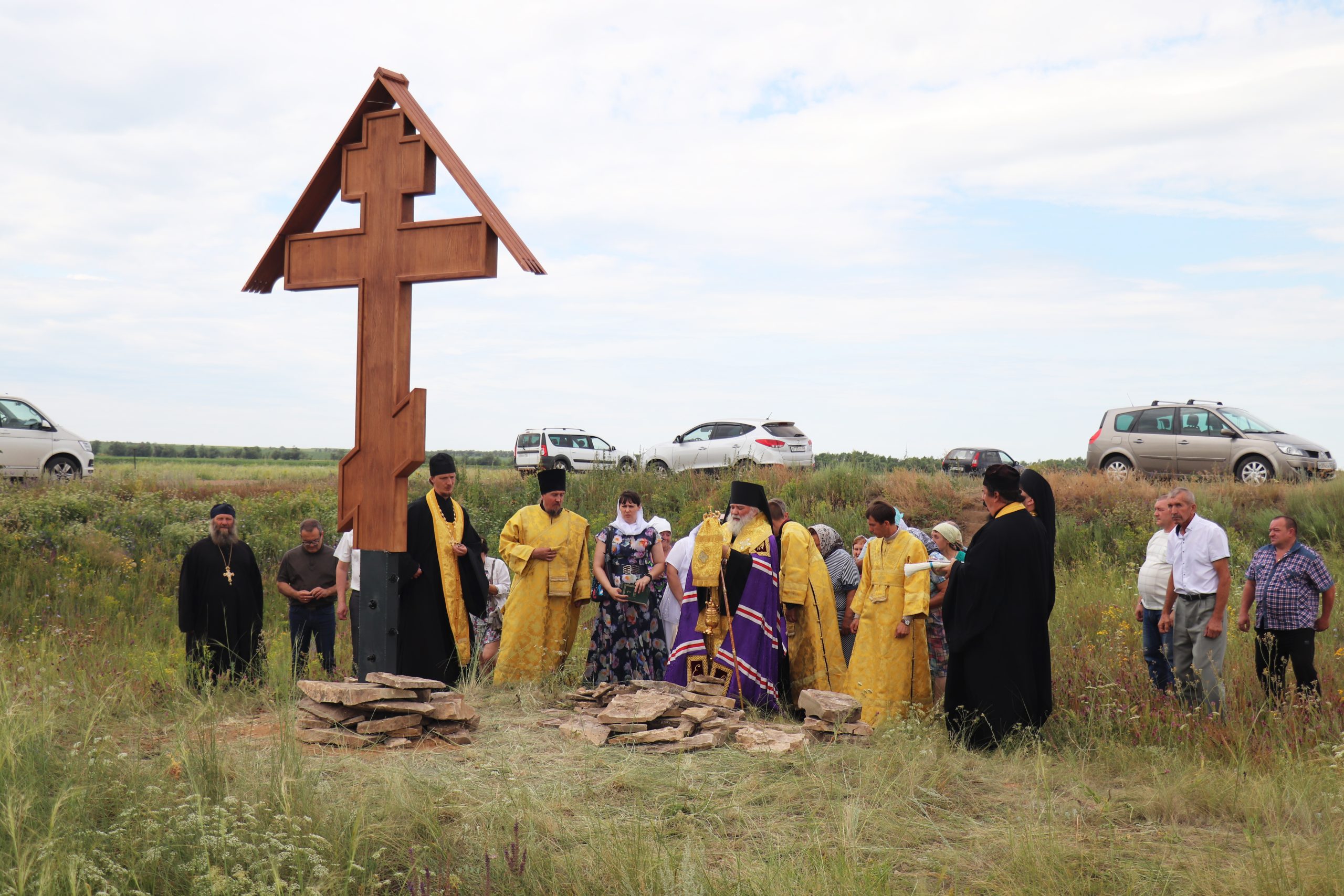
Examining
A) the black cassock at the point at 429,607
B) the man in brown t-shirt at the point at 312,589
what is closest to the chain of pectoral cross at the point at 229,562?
the man in brown t-shirt at the point at 312,589

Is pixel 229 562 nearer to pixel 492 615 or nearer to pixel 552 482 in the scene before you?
pixel 492 615

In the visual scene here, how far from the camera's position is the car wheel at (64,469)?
757 inches

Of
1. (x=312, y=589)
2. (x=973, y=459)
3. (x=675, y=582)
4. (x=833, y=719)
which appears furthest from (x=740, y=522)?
(x=973, y=459)

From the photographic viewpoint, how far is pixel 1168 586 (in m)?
8.16

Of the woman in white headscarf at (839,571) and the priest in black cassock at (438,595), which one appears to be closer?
the priest in black cassock at (438,595)

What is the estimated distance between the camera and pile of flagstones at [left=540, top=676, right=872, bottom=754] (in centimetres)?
584

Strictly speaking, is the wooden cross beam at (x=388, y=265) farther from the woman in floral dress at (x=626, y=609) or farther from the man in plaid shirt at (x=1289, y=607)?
the man in plaid shirt at (x=1289, y=607)

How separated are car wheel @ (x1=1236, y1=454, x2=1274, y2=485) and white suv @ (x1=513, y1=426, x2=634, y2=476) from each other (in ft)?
45.4

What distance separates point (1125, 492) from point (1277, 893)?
44.6 feet

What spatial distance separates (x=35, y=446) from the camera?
62.5ft

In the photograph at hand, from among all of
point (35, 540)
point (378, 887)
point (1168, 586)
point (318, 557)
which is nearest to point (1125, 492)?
point (1168, 586)

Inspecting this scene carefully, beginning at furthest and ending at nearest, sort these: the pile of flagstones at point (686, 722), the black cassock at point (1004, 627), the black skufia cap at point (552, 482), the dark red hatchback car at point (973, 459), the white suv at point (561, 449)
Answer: the white suv at point (561, 449) → the dark red hatchback car at point (973, 459) → the black skufia cap at point (552, 482) → the black cassock at point (1004, 627) → the pile of flagstones at point (686, 722)

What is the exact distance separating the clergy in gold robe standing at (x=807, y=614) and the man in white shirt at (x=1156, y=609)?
2621 mm

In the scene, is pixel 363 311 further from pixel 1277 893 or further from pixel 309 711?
pixel 1277 893
